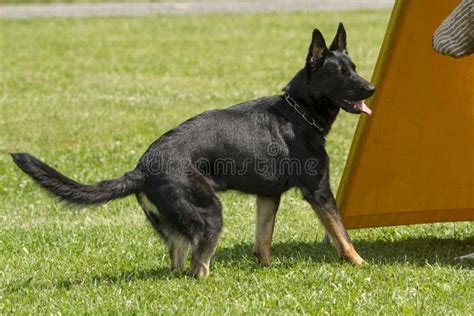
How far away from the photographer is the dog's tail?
5.51 metres

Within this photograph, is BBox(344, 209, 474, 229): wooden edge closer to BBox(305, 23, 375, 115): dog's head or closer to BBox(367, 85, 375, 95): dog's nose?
BBox(305, 23, 375, 115): dog's head

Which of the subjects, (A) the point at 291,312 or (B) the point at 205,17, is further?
(B) the point at 205,17

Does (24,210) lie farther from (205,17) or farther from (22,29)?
(205,17)

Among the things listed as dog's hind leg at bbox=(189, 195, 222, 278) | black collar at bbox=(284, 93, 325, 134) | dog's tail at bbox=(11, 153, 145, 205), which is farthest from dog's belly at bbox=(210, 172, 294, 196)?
dog's tail at bbox=(11, 153, 145, 205)

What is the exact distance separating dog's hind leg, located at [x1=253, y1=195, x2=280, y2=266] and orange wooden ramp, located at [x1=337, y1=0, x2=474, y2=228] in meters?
0.55

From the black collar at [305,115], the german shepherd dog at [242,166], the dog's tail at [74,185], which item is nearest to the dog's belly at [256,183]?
the german shepherd dog at [242,166]

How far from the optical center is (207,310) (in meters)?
5.32

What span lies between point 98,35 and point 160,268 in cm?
1231

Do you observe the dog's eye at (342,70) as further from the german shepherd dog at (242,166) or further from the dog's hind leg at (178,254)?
the dog's hind leg at (178,254)

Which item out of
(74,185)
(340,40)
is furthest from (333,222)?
(74,185)

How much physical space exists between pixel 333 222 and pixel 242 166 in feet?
2.31

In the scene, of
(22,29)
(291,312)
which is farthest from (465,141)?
(22,29)

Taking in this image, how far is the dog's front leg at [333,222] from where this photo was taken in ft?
20.9

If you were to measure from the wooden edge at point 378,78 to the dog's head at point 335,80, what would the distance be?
13 cm
